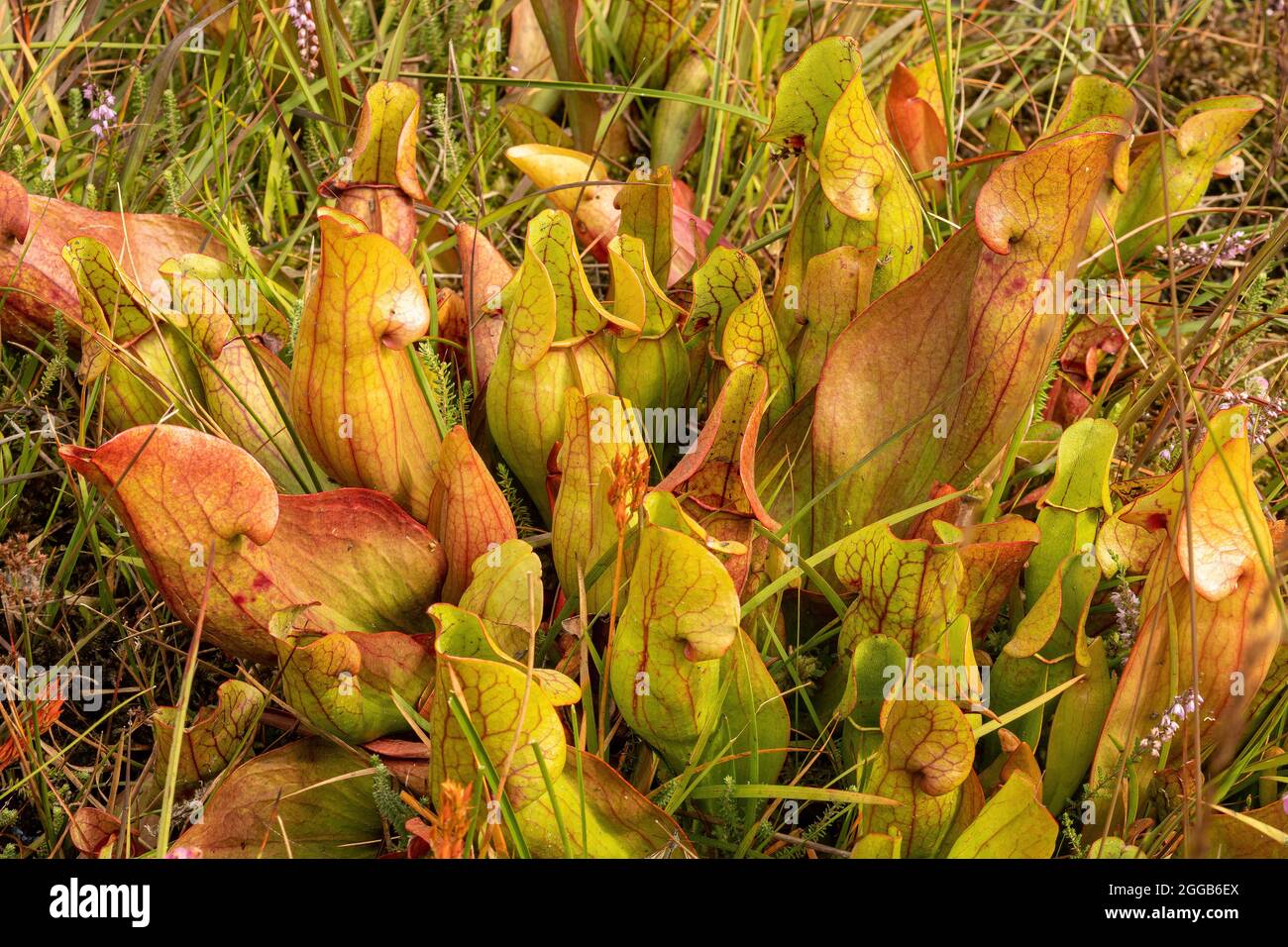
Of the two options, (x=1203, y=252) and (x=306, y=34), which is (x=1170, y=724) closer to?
(x=1203, y=252)

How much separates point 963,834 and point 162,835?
3.00 feet

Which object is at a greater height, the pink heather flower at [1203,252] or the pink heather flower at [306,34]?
the pink heather flower at [306,34]

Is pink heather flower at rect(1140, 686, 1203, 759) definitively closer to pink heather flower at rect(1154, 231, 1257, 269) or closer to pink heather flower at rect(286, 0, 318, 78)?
pink heather flower at rect(1154, 231, 1257, 269)

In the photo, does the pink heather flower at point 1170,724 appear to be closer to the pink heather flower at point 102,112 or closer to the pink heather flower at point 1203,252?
the pink heather flower at point 1203,252

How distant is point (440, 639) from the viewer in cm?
122

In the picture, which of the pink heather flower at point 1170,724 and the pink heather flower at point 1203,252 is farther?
the pink heather flower at point 1203,252

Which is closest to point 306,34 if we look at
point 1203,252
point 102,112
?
point 102,112

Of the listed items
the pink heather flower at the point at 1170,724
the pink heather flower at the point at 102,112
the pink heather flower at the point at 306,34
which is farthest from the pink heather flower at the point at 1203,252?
the pink heather flower at the point at 102,112

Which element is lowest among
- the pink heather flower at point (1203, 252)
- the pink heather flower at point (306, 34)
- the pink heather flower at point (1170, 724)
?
the pink heather flower at point (1170, 724)

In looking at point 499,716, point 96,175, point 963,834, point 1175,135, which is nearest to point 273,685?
point 499,716

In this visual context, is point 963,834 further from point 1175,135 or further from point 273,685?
point 1175,135

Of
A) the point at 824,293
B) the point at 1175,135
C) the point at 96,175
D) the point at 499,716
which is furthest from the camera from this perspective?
the point at 96,175

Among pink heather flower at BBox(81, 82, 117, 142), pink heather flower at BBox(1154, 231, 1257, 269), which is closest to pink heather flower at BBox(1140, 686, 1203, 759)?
pink heather flower at BBox(1154, 231, 1257, 269)
